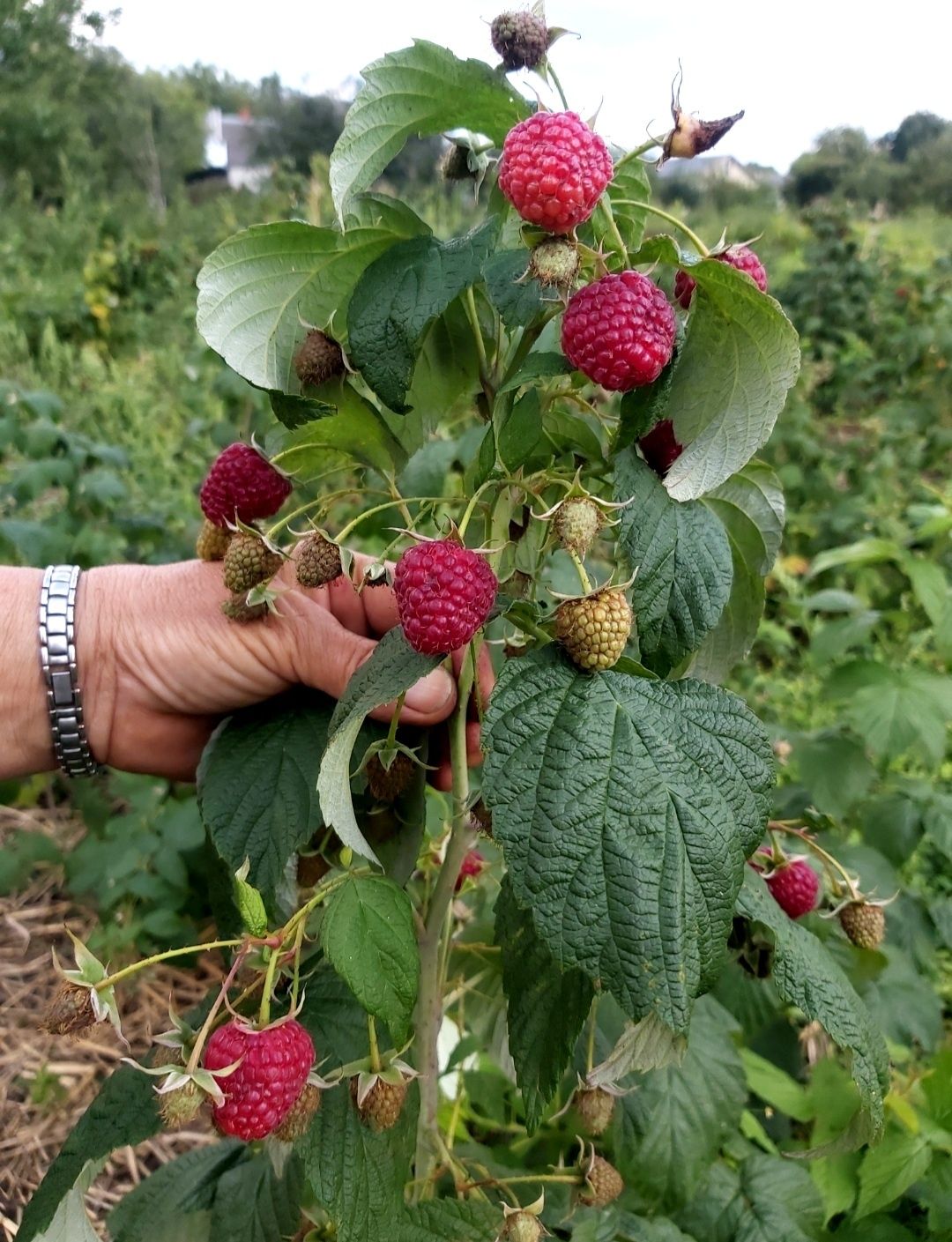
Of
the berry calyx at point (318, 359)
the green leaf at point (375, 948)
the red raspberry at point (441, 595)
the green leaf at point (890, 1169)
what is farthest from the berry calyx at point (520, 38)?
the green leaf at point (890, 1169)

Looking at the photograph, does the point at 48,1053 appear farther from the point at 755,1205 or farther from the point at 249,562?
the point at 249,562

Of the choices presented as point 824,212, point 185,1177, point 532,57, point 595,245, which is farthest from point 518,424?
point 824,212

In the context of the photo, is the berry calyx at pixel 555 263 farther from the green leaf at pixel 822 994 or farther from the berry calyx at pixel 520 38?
the green leaf at pixel 822 994

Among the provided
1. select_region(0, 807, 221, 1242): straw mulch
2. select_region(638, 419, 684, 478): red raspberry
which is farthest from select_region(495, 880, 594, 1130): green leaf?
select_region(0, 807, 221, 1242): straw mulch

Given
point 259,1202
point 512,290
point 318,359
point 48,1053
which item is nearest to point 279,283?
point 318,359

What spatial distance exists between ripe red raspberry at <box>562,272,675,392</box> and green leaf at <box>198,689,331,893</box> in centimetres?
39

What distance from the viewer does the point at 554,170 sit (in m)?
0.54

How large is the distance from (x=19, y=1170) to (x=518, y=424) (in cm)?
144

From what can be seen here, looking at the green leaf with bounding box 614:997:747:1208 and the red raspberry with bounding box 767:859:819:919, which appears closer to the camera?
the red raspberry with bounding box 767:859:819:919

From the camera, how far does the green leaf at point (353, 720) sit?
593 millimetres

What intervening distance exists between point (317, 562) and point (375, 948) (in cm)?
27

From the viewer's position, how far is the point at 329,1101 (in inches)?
28.8

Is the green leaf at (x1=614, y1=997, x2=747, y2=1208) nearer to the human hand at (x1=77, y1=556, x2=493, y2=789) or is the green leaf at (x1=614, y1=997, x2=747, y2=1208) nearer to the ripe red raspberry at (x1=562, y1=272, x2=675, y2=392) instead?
the human hand at (x1=77, y1=556, x2=493, y2=789)

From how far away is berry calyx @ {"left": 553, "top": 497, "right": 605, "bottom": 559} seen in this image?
1.96 feet
